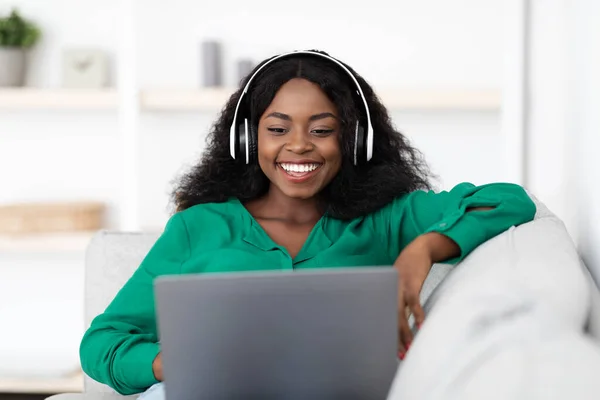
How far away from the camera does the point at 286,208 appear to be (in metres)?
1.64

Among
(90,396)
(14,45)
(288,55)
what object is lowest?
(90,396)

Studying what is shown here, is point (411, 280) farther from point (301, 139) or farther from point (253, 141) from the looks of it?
point (253, 141)

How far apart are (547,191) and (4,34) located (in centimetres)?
203

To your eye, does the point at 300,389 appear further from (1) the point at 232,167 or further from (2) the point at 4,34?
(2) the point at 4,34

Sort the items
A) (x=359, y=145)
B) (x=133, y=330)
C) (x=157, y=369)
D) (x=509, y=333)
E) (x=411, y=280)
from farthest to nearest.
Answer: (x=359, y=145), (x=133, y=330), (x=157, y=369), (x=411, y=280), (x=509, y=333)

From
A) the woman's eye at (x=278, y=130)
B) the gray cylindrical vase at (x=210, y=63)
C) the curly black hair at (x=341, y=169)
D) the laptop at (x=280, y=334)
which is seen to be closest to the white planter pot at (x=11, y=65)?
the gray cylindrical vase at (x=210, y=63)

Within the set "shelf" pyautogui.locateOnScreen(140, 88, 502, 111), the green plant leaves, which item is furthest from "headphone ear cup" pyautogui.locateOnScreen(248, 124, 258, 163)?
the green plant leaves

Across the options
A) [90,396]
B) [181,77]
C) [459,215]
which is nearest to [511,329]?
[459,215]

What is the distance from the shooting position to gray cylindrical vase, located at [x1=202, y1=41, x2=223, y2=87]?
10.2 ft

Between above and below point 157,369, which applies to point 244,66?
above

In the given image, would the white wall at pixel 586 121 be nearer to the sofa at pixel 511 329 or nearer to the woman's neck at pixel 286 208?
the sofa at pixel 511 329

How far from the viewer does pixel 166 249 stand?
1539mm

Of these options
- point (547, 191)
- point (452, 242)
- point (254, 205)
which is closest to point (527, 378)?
point (452, 242)

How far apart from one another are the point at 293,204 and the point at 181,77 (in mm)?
1769
